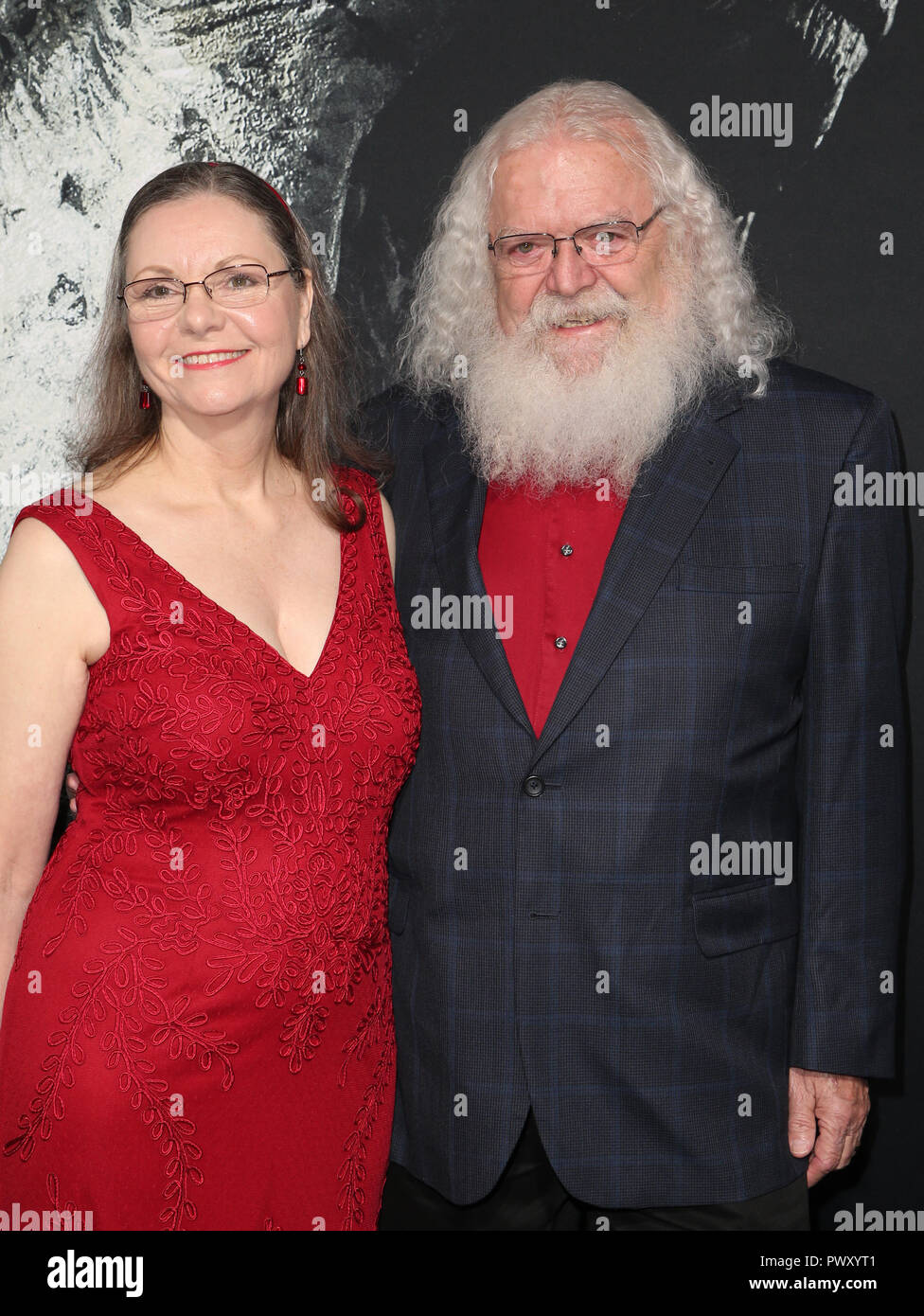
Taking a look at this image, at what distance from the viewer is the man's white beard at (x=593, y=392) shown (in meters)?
2.24

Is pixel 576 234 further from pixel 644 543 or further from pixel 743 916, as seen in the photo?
pixel 743 916

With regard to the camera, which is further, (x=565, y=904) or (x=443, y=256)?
(x=443, y=256)

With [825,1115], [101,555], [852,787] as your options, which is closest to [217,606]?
[101,555]

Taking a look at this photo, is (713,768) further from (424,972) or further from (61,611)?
(61,611)

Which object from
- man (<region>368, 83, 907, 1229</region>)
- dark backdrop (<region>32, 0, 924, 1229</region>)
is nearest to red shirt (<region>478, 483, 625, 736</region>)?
man (<region>368, 83, 907, 1229</region>)

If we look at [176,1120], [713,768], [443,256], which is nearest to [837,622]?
[713,768]

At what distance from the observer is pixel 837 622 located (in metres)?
2.10

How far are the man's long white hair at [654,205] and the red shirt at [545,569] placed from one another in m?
0.35

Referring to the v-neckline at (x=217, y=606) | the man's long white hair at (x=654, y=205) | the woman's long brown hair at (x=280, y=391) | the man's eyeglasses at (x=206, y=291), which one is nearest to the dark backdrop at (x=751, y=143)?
the man's long white hair at (x=654, y=205)

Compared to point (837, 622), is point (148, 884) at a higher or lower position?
lower

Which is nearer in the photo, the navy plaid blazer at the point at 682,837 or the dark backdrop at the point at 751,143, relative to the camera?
the navy plaid blazer at the point at 682,837

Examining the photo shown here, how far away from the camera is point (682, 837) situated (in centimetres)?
208

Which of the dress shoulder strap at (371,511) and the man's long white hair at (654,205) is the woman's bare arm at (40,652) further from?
the man's long white hair at (654,205)
